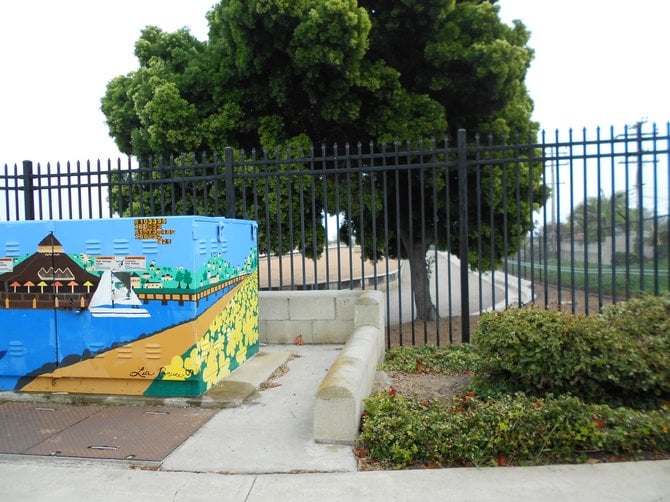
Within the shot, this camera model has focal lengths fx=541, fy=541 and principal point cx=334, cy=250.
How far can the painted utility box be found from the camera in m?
4.81

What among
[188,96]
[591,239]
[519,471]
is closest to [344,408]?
[519,471]

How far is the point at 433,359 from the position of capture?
624 centimetres

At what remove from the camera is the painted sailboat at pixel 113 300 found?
16.0ft

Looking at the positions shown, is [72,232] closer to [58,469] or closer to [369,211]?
[58,469]

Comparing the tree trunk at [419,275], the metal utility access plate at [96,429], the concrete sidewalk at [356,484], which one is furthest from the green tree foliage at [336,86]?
the concrete sidewalk at [356,484]

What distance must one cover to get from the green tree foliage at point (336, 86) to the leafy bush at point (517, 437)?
528cm

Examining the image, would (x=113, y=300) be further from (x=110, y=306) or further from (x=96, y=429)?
(x=96, y=429)

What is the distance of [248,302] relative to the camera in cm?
624

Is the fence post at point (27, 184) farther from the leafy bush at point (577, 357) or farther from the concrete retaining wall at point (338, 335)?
the leafy bush at point (577, 357)

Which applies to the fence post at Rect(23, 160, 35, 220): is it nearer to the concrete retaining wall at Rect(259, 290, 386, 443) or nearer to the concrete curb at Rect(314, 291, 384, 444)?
the concrete retaining wall at Rect(259, 290, 386, 443)

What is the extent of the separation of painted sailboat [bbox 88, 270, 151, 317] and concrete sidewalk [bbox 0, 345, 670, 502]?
4.62 ft

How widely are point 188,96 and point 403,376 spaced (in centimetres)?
721

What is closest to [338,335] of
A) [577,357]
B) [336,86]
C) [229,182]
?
[229,182]
